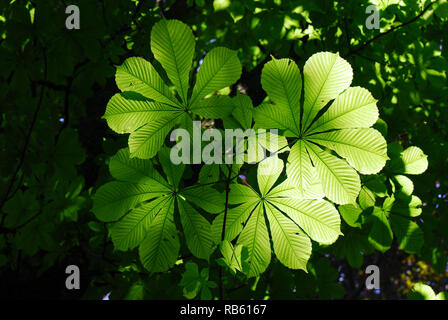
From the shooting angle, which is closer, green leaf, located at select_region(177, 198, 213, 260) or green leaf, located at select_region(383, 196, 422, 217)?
green leaf, located at select_region(177, 198, 213, 260)

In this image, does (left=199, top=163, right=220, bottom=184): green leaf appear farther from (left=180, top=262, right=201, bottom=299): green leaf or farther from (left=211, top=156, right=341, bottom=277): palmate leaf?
(left=180, top=262, right=201, bottom=299): green leaf

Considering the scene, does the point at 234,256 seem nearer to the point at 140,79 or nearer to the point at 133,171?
the point at 133,171

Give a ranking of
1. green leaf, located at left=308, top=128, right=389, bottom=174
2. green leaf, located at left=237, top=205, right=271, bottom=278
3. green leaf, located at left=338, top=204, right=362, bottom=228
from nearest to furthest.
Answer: green leaf, located at left=308, top=128, right=389, bottom=174 < green leaf, located at left=237, top=205, right=271, bottom=278 < green leaf, located at left=338, top=204, right=362, bottom=228

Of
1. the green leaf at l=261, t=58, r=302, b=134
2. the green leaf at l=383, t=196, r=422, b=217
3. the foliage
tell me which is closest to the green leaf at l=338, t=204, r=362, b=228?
the foliage
